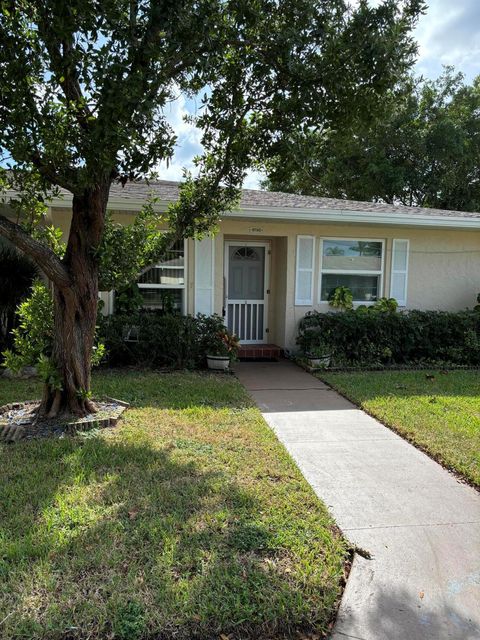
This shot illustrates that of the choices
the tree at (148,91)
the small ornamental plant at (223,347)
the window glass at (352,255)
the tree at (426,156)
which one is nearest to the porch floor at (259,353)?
the small ornamental plant at (223,347)

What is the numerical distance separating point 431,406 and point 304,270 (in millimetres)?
4018

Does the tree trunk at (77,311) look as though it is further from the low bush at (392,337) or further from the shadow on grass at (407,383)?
the low bush at (392,337)

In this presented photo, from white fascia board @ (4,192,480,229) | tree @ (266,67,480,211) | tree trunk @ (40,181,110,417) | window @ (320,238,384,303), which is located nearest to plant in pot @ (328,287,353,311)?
window @ (320,238,384,303)

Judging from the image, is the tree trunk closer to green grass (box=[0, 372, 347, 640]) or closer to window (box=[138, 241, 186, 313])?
green grass (box=[0, 372, 347, 640])

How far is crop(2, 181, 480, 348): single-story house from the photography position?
→ 8.48 metres

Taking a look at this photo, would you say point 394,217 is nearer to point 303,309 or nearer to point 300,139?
point 303,309

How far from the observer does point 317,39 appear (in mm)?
4160

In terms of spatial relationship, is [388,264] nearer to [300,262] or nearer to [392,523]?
[300,262]

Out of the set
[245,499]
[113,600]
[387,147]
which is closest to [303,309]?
[245,499]

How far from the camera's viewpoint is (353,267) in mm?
9352

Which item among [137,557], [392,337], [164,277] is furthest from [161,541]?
[392,337]

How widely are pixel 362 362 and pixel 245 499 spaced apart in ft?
18.2

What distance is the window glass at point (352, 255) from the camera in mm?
9242

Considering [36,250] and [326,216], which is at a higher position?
[326,216]
